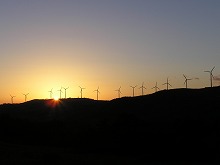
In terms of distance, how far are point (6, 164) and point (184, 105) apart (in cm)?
9703

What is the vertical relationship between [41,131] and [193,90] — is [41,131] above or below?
below

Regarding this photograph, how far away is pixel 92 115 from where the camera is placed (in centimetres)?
16400

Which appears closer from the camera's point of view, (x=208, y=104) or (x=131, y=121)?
(x=131, y=121)

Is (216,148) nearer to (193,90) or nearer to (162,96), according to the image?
(162,96)

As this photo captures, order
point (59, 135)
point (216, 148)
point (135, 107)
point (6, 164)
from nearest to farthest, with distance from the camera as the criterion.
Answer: point (6, 164)
point (216, 148)
point (59, 135)
point (135, 107)

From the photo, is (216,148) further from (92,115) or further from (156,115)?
(92,115)

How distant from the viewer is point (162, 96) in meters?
168

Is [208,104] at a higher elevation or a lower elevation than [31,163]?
higher

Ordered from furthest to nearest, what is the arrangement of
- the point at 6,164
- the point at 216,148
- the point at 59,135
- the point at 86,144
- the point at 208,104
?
the point at 208,104
the point at 59,135
the point at 86,144
the point at 216,148
the point at 6,164

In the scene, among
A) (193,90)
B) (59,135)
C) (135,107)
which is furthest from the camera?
(193,90)

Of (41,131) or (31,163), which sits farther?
(41,131)

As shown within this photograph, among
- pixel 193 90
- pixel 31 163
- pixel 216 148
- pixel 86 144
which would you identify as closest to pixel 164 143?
pixel 216 148

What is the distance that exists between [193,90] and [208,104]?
40.1 metres

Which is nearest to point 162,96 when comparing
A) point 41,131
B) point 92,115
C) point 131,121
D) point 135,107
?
point 135,107
